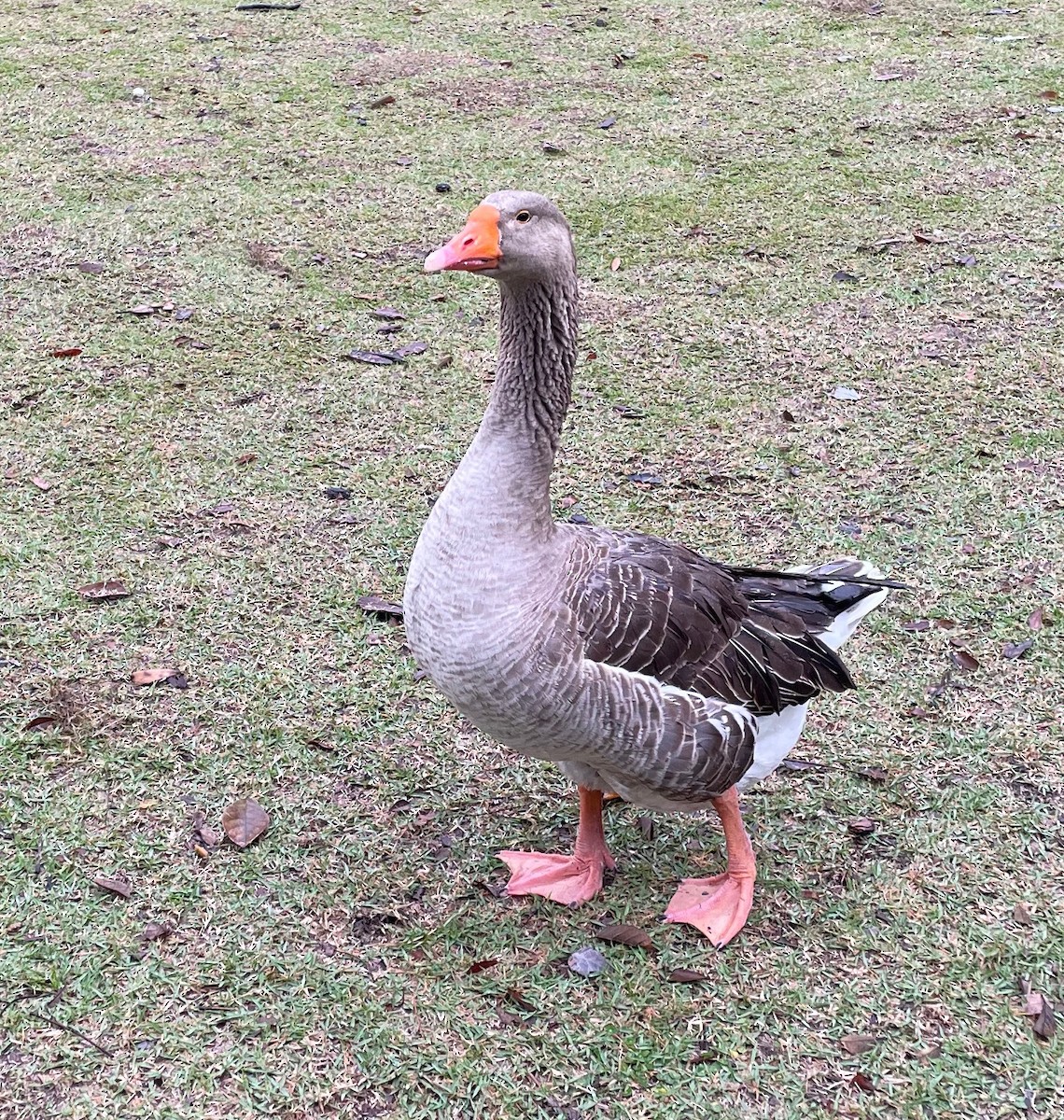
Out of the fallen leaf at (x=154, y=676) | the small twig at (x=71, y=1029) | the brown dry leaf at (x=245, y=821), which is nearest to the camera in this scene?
the small twig at (x=71, y=1029)

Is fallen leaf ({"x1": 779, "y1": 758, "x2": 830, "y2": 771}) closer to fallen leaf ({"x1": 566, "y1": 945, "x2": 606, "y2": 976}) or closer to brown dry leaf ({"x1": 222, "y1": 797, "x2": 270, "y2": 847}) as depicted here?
fallen leaf ({"x1": 566, "y1": 945, "x2": 606, "y2": 976})

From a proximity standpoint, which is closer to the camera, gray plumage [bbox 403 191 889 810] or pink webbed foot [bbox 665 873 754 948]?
gray plumage [bbox 403 191 889 810]

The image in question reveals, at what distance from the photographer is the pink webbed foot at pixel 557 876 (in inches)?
120

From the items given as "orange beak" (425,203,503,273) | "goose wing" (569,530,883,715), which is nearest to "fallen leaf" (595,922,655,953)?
"goose wing" (569,530,883,715)

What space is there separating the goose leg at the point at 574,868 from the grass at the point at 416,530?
2.2 inches

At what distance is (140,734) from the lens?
11.4 ft

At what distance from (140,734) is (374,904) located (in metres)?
0.96

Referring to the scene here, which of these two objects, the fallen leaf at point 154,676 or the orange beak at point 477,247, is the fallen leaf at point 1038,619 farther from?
the fallen leaf at point 154,676

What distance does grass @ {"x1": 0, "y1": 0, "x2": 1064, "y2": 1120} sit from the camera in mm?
2711

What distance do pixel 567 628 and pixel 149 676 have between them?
1.68 meters

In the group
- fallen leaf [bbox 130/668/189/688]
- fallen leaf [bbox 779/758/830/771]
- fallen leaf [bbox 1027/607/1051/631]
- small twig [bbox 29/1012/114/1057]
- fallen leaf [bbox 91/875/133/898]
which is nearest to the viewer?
small twig [bbox 29/1012/114/1057]

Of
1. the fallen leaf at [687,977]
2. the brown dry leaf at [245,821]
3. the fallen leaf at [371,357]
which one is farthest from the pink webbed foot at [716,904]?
the fallen leaf at [371,357]

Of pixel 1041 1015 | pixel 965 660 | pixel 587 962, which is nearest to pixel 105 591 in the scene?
pixel 587 962

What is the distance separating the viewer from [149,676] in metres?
3.67
